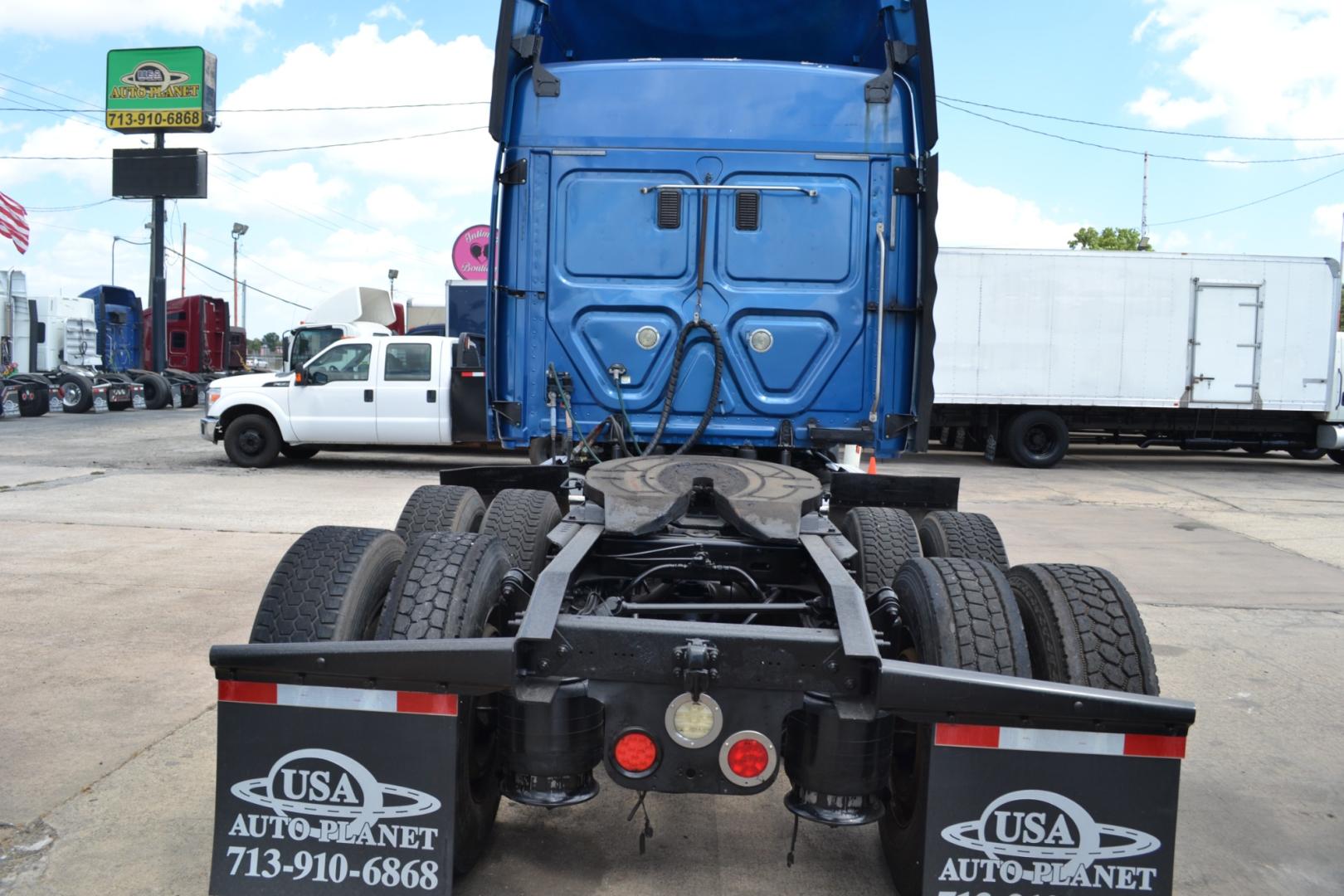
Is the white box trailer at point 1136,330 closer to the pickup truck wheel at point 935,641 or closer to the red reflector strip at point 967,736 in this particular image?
the pickup truck wheel at point 935,641

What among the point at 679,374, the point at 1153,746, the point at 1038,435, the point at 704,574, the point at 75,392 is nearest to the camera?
the point at 1153,746

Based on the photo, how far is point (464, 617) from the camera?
294cm

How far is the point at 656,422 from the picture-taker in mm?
5199

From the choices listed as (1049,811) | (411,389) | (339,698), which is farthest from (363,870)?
(411,389)

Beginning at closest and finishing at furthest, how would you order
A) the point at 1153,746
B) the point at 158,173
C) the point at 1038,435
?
1. the point at 1153,746
2. the point at 1038,435
3. the point at 158,173

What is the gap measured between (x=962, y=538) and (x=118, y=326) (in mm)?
29344

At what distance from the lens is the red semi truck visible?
31500 millimetres

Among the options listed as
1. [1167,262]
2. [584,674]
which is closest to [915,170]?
[584,674]

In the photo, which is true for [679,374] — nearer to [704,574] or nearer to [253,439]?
[704,574]

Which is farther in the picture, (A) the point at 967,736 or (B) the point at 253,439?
(B) the point at 253,439

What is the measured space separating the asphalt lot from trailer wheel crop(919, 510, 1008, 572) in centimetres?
110

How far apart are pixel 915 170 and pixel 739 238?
89 cm

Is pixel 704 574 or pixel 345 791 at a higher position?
pixel 704 574

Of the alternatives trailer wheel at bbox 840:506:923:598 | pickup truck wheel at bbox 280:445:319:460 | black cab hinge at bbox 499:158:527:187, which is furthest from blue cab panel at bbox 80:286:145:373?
trailer wheel at bbox 840:506:923:598
